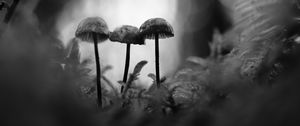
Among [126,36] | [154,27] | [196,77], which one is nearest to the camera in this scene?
[196,77]

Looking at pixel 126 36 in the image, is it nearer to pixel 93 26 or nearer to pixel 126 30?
pixel 126 30

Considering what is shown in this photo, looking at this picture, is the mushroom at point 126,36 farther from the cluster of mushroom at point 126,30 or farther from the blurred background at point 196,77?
the blurred background at point 196,77

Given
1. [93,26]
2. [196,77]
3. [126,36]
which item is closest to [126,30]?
[126,36]

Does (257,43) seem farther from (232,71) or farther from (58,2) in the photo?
(58,2)

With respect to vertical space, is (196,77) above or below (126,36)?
below

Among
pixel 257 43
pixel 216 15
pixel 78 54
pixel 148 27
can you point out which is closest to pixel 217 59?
pixel 148 27

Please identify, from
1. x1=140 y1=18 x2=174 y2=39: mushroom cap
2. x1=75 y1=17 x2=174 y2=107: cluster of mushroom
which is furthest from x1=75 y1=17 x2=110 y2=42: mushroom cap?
x1=140 y1=18 x2=174 y2=39: mushroom cap

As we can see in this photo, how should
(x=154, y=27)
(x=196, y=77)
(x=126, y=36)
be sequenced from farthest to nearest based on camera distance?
(x=126, y=36), (x=154, y=27), (x=196, y=77)

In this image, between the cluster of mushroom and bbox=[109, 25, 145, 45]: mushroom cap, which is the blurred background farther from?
bbox=[109, 25, 145, 45]: mushroom cap
